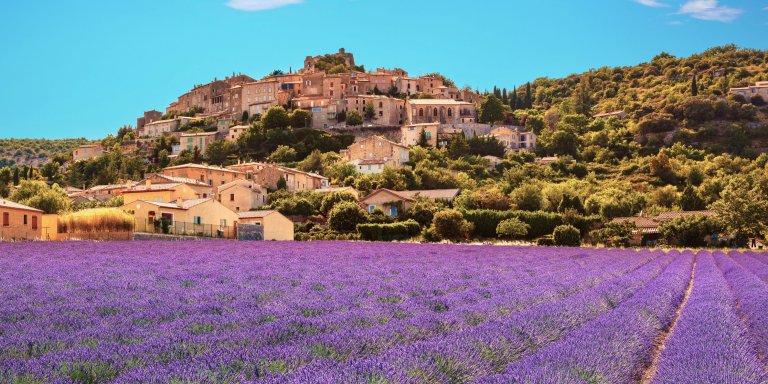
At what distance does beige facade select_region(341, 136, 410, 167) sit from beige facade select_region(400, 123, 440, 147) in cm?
993

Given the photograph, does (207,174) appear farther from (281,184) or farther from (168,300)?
(168,300)

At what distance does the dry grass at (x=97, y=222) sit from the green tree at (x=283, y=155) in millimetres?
53421

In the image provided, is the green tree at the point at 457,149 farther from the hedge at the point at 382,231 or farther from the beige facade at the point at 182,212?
the beige facade at the point at 182,212

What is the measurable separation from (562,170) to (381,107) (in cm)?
3079

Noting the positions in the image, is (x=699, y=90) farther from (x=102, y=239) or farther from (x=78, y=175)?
(x=102, y=239)

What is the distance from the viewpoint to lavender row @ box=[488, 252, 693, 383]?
630cm

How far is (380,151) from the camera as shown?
8625 cm

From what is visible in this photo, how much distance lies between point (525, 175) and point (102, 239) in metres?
55.0

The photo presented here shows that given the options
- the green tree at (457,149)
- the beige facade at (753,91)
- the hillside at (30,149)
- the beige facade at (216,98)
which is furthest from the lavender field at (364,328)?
the hillside at (30,149)

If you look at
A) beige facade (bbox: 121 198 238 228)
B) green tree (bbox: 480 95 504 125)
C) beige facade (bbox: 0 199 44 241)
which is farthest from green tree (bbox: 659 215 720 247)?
green tree (bbox: 480 95 504 125)

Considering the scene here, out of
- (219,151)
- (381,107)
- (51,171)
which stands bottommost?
(51,171)

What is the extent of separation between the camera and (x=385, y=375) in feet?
18.7

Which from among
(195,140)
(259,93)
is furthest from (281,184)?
(259,93)

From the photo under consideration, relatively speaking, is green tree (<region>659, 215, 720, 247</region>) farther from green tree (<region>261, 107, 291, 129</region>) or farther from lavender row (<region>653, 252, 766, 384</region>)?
green tree (<region>261, 107, 291, 129</region>)
